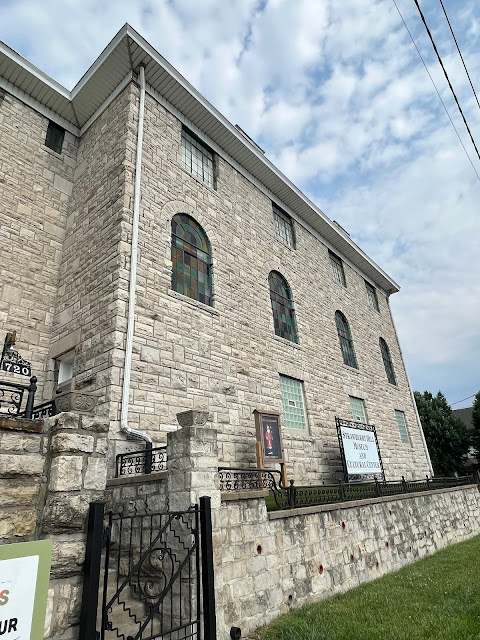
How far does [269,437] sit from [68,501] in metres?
7.25

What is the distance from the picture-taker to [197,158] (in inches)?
530

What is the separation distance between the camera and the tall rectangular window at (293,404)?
41.0 feet

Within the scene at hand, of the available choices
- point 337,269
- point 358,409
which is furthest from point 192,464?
point 337,269

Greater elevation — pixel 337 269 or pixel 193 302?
pixel 337 269

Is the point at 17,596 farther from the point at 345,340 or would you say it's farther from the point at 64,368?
the point at 345,340

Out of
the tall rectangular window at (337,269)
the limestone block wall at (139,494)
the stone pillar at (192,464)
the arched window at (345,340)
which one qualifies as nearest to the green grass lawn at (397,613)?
the stone pillar at (192,464)

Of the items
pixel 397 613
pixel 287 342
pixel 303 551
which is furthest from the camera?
pixel 287 342

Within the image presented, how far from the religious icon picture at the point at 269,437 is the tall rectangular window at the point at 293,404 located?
2.00m

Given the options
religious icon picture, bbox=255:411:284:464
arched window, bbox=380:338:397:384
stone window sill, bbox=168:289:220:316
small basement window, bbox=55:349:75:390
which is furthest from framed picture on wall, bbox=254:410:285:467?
arched window, bbox=380:338:397:384

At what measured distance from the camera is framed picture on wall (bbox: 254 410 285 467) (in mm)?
9656

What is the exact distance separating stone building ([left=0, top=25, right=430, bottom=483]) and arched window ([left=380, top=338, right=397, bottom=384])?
6327 millimetres

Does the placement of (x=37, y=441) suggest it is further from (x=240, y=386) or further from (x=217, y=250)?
(x=217, y=250)

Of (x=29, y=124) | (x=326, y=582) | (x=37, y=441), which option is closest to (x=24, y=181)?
(x=29, y=124)

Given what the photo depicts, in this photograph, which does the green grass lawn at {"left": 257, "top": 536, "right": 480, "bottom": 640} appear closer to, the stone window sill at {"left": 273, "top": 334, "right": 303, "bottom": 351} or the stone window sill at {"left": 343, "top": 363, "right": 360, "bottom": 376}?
the stone window sill at {"left": 273, "top": 334, "right": 303, "bottom": 351}
